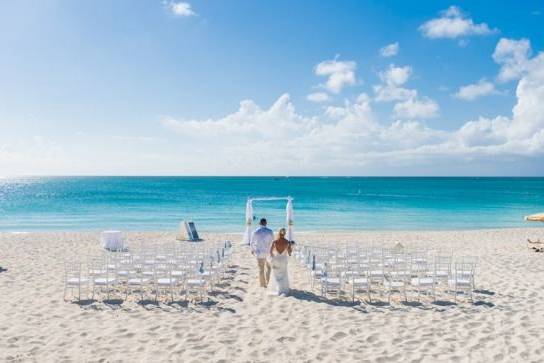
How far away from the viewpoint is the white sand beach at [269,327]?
6.53 metres

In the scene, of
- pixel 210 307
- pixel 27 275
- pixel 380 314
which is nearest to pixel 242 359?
pixel 210 307

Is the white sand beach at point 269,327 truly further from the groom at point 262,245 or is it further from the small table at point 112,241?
the small table at point 112,241

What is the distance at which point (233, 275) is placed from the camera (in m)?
11.9

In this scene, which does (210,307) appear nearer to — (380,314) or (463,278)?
(380,314)

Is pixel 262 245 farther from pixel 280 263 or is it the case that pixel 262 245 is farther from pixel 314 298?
pixel 314 298

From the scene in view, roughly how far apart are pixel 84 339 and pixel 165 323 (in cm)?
133

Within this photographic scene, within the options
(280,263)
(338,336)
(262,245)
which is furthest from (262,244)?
(338,336)

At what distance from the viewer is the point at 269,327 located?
763cm

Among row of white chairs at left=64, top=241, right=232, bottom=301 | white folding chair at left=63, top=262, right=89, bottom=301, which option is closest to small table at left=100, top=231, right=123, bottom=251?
white folding chair at left=63, top=262, right=89, bottom=301

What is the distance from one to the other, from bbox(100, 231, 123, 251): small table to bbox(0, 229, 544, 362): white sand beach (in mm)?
6009

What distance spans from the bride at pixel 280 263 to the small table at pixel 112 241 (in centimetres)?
974

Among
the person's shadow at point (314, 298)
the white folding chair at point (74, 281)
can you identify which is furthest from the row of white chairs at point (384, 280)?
the white folding chair at point (74, 281)

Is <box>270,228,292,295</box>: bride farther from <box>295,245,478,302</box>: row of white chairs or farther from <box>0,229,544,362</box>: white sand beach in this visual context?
<box>295,245,478,302</box>: row of white chairs

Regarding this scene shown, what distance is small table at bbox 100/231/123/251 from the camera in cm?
1752
